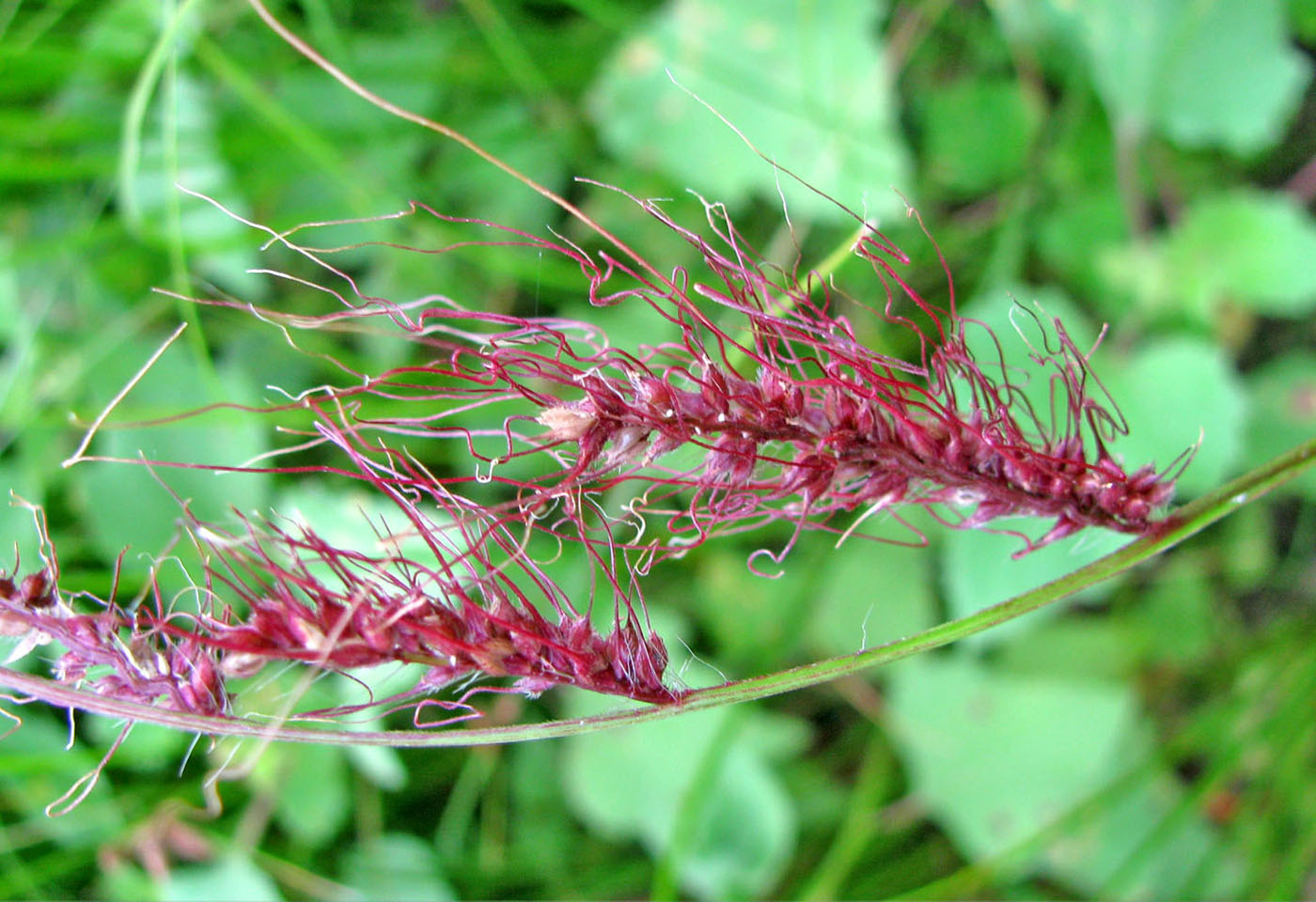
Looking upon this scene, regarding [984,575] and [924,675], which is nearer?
[984,575]

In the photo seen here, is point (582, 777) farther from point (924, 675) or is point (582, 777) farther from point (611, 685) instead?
point (611, 685)

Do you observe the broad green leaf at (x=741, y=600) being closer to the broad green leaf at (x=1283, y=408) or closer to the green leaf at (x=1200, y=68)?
the broad green leaf at (x=1283, y=408)

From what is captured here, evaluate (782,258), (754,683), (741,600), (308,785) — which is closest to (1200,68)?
(782,258)

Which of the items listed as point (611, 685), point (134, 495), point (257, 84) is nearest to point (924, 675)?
point (611, 685)

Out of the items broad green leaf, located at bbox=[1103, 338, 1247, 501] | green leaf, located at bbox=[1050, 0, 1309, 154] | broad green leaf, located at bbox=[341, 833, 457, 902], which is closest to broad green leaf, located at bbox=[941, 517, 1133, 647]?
broad green leaf, located at bbox=[1103, 338, 1247, 501]

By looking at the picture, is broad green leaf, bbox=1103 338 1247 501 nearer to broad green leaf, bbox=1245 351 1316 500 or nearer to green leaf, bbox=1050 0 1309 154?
broad green leaf, bbox=1245 351 1316 500

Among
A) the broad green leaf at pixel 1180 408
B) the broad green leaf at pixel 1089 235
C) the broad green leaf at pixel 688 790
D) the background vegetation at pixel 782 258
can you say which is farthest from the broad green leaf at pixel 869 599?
the broad green leaf at pixel 1089 235
